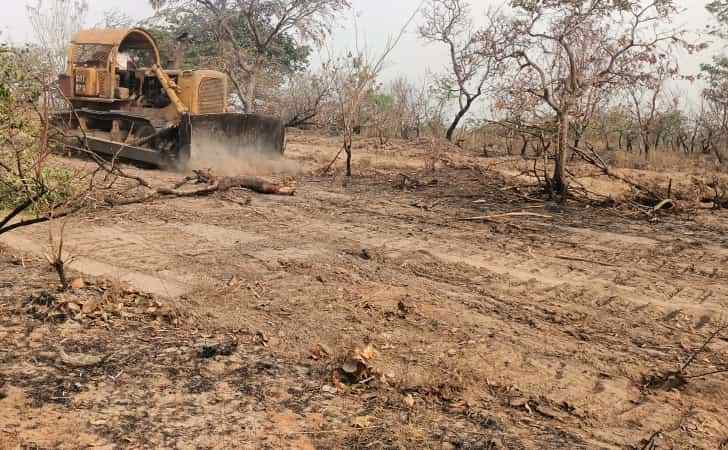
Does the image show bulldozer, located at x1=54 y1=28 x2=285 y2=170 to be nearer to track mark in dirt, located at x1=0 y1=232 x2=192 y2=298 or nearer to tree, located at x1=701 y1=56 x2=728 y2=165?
track mark in dirt, located at x1=0 y1=232 x2=192 y2=298

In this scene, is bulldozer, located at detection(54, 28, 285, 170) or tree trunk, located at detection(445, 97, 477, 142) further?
tree trunk, located at detection(445, 97, 477, 142)

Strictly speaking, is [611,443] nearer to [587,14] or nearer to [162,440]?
[162,440]

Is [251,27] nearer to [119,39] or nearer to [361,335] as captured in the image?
[119,39]

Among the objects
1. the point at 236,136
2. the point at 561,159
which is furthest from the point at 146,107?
the point at 561,159

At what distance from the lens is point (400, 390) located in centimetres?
398

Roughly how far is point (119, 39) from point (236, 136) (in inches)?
130

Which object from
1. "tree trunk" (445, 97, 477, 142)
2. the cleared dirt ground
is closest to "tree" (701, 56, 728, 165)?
"tree trunk" (445, 97, 477, 142)

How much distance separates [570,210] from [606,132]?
13.1 m

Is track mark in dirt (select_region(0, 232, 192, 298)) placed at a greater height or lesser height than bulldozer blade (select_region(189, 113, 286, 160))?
lesser

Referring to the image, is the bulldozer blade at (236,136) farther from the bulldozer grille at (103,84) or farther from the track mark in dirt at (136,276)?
the track mark in dirt at (136,276)

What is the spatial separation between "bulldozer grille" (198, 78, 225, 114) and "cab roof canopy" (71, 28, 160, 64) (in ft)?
3.86

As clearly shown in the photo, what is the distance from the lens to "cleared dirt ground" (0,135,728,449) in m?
3.51

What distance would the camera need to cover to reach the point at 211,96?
46.4 ft

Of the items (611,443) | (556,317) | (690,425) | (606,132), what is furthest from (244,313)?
(606,132)
